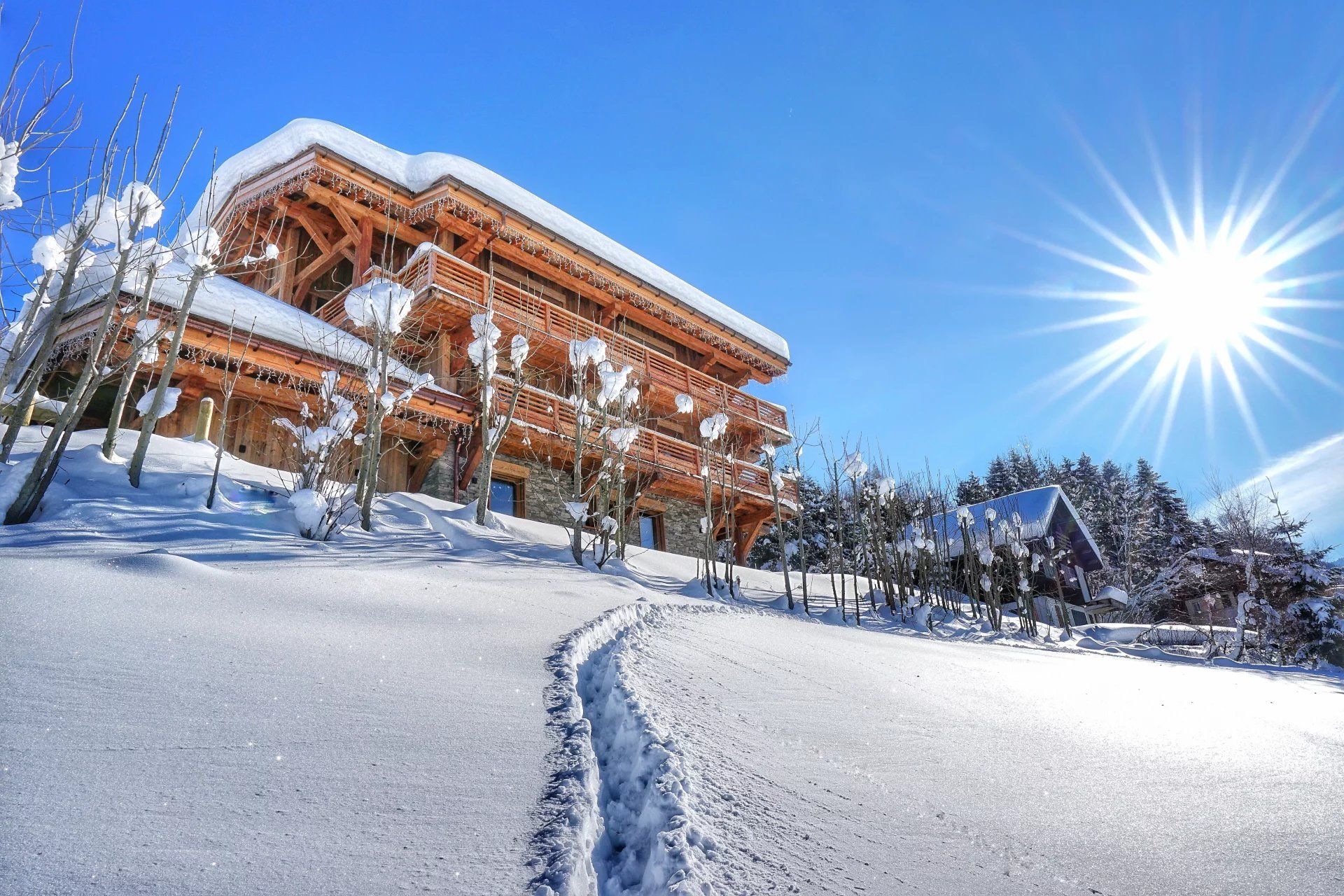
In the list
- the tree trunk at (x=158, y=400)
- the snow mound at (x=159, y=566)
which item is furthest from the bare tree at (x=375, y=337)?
the snow mound at (x=159, y=566)

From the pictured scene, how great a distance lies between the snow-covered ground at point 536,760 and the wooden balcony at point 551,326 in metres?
7.50

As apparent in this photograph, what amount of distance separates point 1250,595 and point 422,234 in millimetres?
18504

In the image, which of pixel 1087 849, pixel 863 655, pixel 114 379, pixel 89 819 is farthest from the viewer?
pixel 114 379

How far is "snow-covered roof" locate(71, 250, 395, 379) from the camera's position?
893 centimetres

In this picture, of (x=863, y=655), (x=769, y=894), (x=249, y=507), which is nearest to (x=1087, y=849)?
(x=769, y=894)

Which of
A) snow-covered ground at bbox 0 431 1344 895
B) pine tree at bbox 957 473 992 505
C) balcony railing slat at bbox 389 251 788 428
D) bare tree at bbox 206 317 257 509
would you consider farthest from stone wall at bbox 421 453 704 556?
pine tree at bbox 957 473 992 505

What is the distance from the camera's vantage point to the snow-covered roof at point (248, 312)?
8930 millimetres

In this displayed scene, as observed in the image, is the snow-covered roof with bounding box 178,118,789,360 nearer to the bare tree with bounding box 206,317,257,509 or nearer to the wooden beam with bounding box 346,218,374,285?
the wooden beam with bounding box 346,218,374,285

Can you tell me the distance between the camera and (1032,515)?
2094 centimetres

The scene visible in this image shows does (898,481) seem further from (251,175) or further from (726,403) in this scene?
(251,175)

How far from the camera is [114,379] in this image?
9742mm

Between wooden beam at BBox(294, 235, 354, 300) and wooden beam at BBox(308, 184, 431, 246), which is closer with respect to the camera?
wooden beam at BBox(308, 184, 431, 246)

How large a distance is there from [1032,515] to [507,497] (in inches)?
608

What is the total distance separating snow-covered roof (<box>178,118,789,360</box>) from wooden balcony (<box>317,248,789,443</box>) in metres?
1.81
